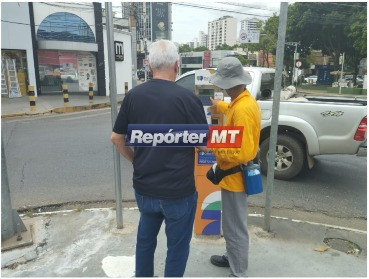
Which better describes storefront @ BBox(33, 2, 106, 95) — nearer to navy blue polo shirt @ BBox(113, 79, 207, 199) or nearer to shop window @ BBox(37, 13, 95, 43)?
shop window @ BBox(37, 13, 95, 43)

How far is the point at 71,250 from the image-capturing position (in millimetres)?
3111

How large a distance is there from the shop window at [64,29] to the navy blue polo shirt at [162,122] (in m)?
17.6

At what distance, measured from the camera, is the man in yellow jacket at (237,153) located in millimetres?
2266

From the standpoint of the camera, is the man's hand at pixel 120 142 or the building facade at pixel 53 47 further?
the building facade at pixel 53 47

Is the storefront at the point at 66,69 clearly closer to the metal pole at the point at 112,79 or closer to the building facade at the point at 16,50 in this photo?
the building facade at the point at 16,50

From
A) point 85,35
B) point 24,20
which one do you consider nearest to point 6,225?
point 24,20

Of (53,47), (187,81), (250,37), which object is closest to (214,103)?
(187,81)

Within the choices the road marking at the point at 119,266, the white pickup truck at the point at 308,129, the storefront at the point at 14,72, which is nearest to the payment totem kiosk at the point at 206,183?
the road marking at the point at 119,266

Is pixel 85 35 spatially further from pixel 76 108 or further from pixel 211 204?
pixel 211 204

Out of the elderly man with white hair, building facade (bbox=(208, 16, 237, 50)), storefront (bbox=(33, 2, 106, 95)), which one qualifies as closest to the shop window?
storefront (bbox=(33, 2, 106, 95))

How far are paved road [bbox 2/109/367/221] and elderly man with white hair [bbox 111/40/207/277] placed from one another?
7.91ft

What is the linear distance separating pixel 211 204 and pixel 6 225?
199cm

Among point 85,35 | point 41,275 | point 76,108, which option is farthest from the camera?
point 85,35

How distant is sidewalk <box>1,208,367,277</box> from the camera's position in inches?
110
